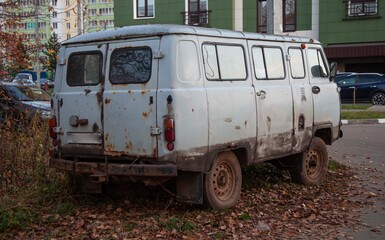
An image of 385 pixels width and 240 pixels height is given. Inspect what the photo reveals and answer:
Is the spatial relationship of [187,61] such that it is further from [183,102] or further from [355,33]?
[355,33]

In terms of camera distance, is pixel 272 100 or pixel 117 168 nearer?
pixel 117 168

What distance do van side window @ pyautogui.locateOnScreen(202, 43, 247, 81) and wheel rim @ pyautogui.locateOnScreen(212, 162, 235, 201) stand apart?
3.69 ft

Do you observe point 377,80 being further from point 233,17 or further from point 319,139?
point 319,139

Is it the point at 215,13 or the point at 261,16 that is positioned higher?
the point at 215,13

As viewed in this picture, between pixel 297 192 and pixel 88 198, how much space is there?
3155 mm

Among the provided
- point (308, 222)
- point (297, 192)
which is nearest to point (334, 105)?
point (297, 192)

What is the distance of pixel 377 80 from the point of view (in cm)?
2469

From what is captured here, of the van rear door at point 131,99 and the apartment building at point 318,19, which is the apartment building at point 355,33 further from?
the van rear door at point 131,99

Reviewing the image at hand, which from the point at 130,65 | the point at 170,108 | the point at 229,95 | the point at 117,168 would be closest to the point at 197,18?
the point at 229,95

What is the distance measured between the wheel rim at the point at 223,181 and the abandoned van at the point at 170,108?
0.01 m

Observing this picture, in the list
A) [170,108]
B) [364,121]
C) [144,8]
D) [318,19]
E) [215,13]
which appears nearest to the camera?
[170,108]

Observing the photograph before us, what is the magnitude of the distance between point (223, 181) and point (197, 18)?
29.1 metres

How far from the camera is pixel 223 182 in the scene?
6441 millimetres

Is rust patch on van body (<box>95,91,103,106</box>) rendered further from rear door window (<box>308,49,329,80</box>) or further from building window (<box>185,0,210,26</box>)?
building window (<box>185,0,210,26</box>)
